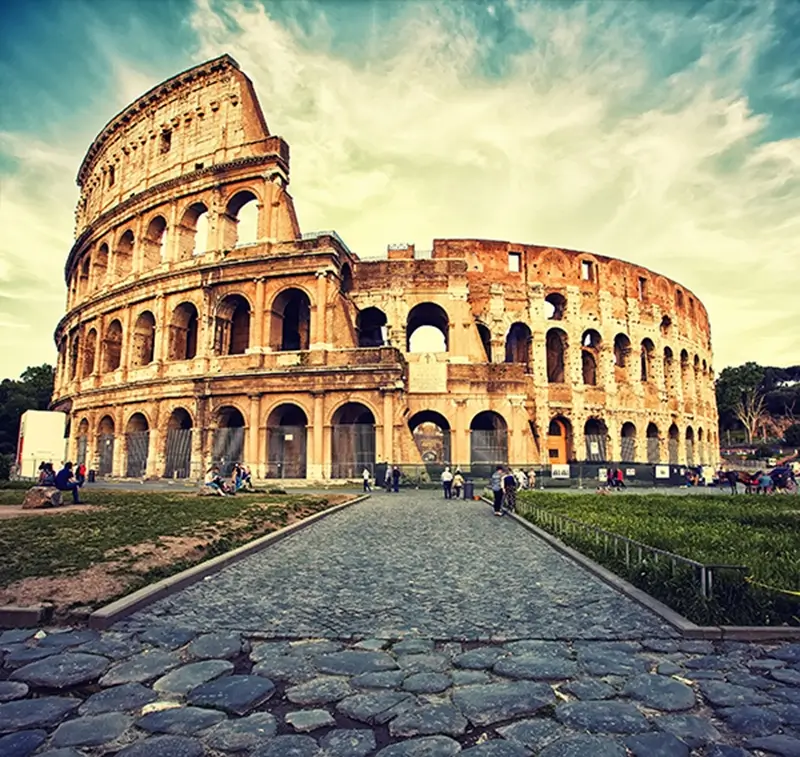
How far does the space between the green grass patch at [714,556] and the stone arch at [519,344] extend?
21.4 metres

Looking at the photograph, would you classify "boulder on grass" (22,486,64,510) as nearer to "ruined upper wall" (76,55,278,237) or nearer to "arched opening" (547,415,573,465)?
"ruined upper wall" (76,55,278,237)

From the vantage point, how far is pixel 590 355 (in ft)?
113

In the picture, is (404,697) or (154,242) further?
(154,242)

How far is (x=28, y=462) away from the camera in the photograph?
84.2ft

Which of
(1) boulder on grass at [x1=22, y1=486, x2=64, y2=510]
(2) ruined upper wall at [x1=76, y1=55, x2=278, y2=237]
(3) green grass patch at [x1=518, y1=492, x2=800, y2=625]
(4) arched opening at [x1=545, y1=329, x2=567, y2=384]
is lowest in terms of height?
(3) green grass patch at [x1=518, y1=492, x2=800, y2=625]

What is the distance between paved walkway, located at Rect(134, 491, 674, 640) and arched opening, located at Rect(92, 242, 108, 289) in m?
30.5

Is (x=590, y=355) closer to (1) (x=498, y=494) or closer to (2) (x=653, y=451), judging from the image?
(2) (x=653, y=451)

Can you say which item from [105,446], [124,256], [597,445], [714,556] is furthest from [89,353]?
[714,556]

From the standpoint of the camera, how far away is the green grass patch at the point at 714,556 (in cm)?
444

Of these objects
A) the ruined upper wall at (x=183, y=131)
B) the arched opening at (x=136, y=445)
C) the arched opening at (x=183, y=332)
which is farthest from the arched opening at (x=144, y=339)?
the ruined upper wall at (x=183, y=131)

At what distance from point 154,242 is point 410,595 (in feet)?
98.4

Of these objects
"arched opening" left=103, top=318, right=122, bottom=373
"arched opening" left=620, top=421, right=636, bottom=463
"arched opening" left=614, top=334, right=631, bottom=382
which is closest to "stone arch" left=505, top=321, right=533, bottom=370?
"arched opening" left=614, top=334, right=631, bottom=382

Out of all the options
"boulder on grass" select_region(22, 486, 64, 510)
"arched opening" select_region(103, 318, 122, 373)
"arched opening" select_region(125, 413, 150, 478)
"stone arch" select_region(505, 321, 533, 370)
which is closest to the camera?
"boulder on grass" select_region(22, 486, 64, 510)

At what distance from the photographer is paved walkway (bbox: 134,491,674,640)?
4465 mm
